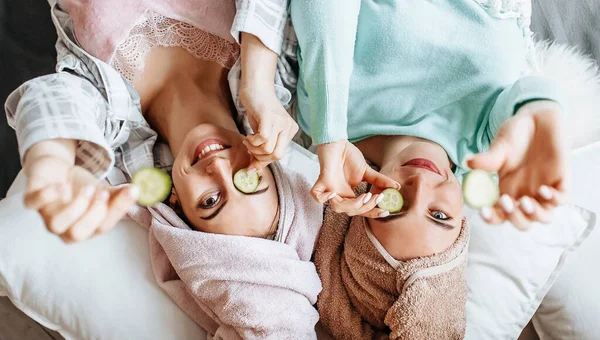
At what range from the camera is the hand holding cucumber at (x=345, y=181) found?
81 centimetres

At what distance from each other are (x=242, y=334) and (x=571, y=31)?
3.24 feet

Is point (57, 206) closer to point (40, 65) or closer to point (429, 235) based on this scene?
point (429, 235)

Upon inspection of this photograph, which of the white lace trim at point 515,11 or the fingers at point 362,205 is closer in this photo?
the fingers at point 362,205

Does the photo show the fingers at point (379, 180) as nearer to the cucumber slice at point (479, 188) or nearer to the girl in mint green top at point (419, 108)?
the girl in mint green top at point (419, 108)

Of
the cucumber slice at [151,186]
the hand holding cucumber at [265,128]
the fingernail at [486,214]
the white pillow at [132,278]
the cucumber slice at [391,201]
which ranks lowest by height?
the white pillow at [132,278]

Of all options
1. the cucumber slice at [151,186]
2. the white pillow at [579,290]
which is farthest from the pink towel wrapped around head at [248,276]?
the white pillow at [579,290]

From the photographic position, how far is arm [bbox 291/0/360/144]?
2.91 ft

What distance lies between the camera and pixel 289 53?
3.35 ft

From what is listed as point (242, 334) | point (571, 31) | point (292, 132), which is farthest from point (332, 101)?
point (571, 31)

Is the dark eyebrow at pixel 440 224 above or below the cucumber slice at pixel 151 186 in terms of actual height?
above

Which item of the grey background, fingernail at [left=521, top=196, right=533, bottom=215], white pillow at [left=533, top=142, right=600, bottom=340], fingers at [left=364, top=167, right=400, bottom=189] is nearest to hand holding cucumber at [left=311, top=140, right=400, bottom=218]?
fingers at [left=364, top=167, right=400, bottom=189]

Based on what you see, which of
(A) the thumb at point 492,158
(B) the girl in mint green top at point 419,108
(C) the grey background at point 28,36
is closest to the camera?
(A) the thumb at point 492,158

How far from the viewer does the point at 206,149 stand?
2.96ft

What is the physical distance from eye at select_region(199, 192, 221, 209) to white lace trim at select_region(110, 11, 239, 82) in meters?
0.30
